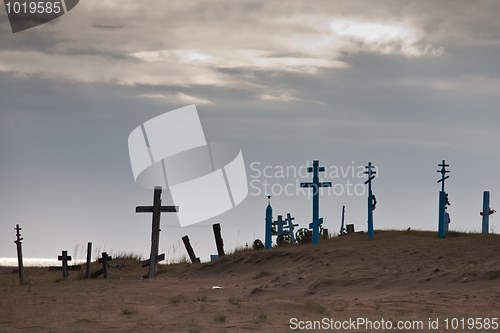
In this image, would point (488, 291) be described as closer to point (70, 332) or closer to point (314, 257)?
point (314, 257)

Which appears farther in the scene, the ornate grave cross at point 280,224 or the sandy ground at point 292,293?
the ornate grave cross at point 280,224

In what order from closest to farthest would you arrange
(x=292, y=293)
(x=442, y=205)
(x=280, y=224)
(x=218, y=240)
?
→ (x=292, y=293) → (x=442, y=205) → (x=218, y=240) → (x=280, y=224)

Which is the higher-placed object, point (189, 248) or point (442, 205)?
point (442, 205)

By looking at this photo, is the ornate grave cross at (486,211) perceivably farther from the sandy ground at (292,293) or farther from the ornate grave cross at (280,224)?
the ornate grave cross at (280,224)

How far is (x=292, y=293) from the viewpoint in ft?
55.2

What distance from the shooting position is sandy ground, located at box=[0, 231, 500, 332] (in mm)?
11062

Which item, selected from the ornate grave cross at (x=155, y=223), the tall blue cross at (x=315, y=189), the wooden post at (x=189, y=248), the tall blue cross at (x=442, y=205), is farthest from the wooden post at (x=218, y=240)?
the tall blue cross at (x=442, y=205)

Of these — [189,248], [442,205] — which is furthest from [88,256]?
[442,205]

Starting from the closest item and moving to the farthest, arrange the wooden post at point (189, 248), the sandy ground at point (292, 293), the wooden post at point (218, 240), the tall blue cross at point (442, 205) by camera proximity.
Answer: the sandy ground at point (292, 293) < the tall blue cross at point (442, 205) < the wooden post at point (218, 240) < the wooden post at point (189, 248)

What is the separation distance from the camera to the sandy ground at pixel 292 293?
1106 centimetres

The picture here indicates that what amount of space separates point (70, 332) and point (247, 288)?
877cm

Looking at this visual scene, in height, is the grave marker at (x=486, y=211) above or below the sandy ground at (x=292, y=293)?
above

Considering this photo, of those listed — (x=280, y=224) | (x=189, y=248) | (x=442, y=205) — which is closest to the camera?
(x=442, y=205)

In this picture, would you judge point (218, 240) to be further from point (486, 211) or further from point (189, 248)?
point (486, 211)
